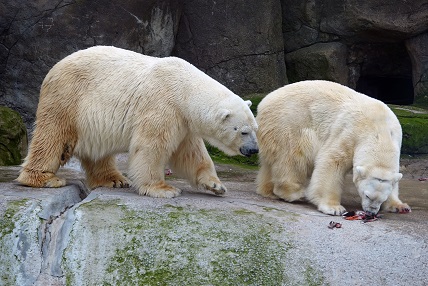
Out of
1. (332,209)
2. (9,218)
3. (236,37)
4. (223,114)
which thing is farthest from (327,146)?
(236,37)

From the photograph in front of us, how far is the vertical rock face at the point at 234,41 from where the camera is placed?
33.7ft

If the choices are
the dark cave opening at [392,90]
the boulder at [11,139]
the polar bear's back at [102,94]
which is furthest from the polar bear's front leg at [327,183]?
the dark cave opening at [392,90]

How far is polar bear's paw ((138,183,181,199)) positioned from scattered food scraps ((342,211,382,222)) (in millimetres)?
1321

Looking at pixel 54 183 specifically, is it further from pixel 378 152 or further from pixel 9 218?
pixel 378 152

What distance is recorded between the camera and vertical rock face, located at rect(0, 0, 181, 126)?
9281 millimetres

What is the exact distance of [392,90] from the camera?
12680mm

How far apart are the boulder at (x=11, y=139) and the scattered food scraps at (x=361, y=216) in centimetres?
418

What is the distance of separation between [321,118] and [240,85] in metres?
4.75

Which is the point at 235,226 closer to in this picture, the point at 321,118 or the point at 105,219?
the point at 105,219

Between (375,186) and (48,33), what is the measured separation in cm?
568

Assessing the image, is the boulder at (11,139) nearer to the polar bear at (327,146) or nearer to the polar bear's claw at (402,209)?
the polar bear at (327,146)

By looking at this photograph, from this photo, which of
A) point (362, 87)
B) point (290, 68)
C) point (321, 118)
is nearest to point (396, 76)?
point (362, 87)

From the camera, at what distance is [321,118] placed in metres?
5.77

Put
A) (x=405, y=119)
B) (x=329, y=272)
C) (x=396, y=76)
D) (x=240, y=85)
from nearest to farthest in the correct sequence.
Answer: (x=329, y=272), (x=405, y=119), (x=240, y=85), (x=396, y=76)
